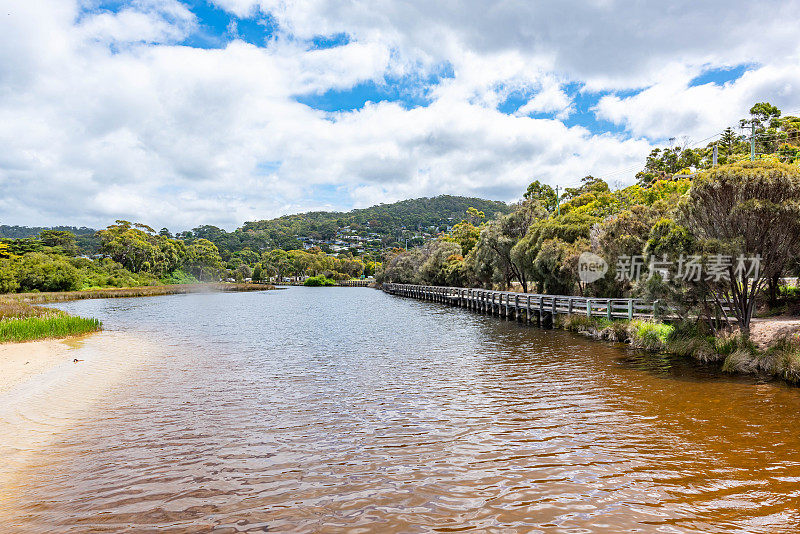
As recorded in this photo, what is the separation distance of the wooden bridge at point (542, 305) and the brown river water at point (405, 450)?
220 inches

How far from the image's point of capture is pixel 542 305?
28.6 m

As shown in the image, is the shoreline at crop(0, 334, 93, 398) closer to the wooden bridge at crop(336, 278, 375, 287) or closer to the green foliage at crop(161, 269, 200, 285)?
the green foliage at crop(161, 269, 200, 285)

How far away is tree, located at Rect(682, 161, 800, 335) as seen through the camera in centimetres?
1369

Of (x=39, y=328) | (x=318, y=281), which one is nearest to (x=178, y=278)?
(x=318, y=281)

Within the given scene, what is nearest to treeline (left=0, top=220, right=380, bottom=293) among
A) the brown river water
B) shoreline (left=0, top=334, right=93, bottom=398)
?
shoreline (left=0, top=334, right=93, bottom=398)

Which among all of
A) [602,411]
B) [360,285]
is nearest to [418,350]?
[602,411]

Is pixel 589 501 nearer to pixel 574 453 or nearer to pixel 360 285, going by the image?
pixel 574 453

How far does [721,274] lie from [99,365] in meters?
20.5

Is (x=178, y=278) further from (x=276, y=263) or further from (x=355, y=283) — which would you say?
(x=355, y=283)

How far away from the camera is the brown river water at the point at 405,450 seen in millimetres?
5978

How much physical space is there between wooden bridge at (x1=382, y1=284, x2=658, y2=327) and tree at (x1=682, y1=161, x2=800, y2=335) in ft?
10.7

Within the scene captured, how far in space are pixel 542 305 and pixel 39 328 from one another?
86.3ft

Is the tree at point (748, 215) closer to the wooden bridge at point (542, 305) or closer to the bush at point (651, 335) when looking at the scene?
the bush at point (651, 335)

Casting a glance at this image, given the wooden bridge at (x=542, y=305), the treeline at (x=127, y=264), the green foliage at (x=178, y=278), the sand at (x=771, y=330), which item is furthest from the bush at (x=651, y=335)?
the green foliage at (x=178, y=278)
